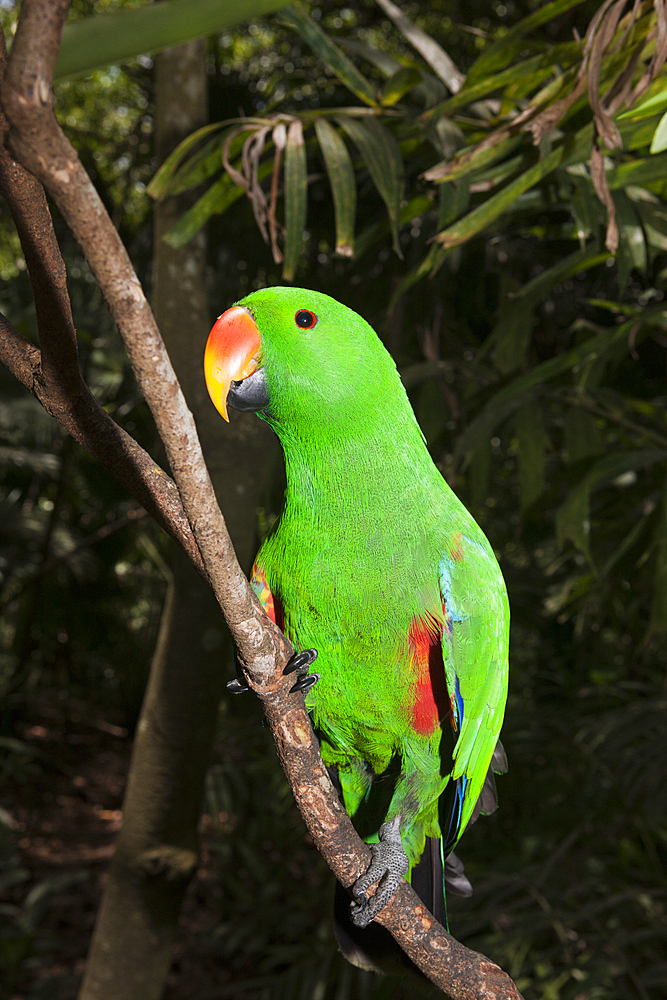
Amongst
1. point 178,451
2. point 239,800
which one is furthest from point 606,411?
point 239,800

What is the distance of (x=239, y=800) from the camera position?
245 centimetres

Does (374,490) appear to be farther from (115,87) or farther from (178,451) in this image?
(115,87)

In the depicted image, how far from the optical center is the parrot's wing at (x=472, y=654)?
A: 77cm

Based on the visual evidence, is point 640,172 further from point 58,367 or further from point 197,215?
point 58,367

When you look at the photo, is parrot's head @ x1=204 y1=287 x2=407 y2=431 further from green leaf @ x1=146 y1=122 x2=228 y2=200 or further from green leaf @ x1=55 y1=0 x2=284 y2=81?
green leaf @ x1=146 y1=122 x2=228 y2=200

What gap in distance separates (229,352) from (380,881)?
2.00 feet

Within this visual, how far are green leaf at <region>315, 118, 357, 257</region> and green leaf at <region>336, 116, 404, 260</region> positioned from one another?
0.03 m

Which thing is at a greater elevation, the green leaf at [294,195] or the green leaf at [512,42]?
the green leaf at [512,42]

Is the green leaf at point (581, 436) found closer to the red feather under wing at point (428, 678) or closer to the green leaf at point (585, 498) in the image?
the green leaf at point (585, 498)

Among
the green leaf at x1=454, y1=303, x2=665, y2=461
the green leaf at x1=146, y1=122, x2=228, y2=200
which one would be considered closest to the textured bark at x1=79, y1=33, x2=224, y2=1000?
the green leaf at x1=146, y1=122, x2=228, y2=200

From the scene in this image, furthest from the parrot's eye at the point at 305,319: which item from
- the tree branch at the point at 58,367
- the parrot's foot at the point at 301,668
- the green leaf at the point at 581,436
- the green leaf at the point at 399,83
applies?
Result: the green leaf at the point at 581,436

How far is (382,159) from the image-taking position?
1.06m

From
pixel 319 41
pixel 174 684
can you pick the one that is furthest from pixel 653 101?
pixel 174 684

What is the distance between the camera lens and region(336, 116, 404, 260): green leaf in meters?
1.01
